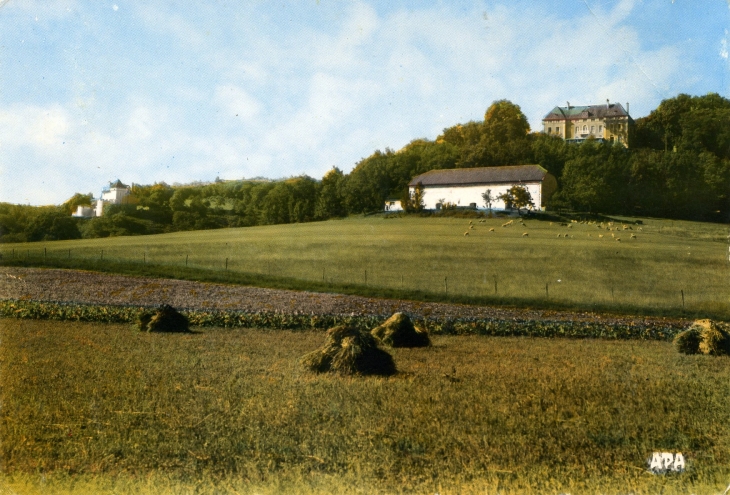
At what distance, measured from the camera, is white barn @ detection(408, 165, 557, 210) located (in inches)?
628

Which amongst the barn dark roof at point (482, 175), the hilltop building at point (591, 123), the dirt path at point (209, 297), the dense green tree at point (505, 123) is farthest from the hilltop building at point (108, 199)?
the hilltop building at point (591, 123)

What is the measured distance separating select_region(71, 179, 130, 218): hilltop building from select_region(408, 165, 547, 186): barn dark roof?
7.88 metres

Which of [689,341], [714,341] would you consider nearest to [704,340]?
[714,341]

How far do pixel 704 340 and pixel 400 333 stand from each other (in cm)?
647

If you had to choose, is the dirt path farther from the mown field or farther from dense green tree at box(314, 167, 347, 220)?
the mown field

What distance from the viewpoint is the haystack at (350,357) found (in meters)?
8.84

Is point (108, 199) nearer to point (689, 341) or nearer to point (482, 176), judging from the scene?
point (482, 176)

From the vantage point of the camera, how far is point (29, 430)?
6.93 metres

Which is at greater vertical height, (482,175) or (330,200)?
(482,175)

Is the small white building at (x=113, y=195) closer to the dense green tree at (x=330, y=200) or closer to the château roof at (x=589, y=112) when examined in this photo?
the dense green tree at (x=330, y=200)

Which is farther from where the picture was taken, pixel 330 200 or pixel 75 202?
pixel 330 200

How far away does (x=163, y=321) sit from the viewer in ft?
42.2

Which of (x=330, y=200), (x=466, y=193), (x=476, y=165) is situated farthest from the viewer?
(x=466, y=193)

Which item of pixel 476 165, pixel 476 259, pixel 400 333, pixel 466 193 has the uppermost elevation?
pixel 476 165
